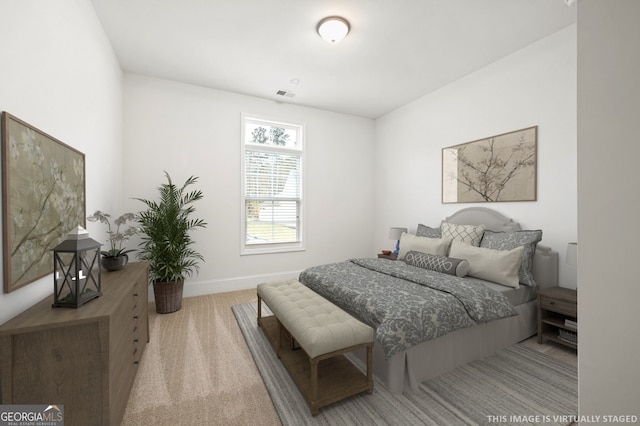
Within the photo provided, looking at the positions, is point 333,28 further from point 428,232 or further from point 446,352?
point 446,352

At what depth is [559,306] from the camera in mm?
2301

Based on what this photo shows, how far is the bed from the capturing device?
5.98 ft

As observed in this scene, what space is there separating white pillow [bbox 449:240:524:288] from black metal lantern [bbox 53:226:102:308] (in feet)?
10.1

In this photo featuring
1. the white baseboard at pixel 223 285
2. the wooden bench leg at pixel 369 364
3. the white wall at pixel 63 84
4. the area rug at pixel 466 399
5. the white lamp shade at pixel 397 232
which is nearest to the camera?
the white wall at pixel 63 84

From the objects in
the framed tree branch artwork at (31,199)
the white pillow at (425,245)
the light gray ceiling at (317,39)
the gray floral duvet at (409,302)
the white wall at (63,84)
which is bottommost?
the gray floral duvet at (409,302)

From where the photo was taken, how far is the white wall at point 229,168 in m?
3.55

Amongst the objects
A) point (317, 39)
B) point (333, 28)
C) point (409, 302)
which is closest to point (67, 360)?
point (409, 302)

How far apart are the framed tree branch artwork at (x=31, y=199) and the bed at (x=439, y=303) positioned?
197cm

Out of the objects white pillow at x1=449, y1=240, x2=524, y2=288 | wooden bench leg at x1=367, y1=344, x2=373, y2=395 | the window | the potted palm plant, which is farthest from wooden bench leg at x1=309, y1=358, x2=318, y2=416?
the window

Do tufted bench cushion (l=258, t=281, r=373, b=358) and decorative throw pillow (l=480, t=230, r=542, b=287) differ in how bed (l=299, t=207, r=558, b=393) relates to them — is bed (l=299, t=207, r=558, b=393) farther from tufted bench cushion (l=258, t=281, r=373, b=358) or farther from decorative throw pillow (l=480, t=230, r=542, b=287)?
tufted bench cushion (l=258, t=281, r=373, b=358)

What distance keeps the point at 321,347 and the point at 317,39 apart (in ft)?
9.28

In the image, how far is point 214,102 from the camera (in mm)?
3910

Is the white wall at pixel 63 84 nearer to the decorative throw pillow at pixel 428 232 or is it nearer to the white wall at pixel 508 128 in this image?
the decorative throw pillow at pixel 428 232

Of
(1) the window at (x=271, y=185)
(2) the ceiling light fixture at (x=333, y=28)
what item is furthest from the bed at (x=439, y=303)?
(2) the ceiling light fixture at (x=333, y=28)
